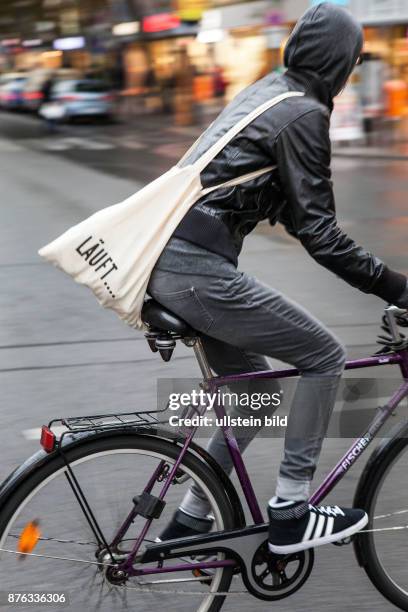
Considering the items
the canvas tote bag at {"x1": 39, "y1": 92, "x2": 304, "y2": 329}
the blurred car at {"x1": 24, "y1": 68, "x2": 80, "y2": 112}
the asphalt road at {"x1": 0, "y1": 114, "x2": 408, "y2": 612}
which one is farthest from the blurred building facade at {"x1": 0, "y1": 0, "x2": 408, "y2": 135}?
the canvas tote bag at {"x1": 39, "y1": 92, "x2": 304, "y2": 329}

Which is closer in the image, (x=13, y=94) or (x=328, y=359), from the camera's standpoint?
(x=328, y=359)

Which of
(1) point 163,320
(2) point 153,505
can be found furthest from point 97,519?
(1) point 163,320

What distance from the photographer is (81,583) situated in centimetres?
313

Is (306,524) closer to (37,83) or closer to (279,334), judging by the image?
(279,334)

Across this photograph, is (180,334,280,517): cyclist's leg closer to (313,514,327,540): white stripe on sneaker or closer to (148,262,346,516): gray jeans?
(148,262,346,516): gray jeans

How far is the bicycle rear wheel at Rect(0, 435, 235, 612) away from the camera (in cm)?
296

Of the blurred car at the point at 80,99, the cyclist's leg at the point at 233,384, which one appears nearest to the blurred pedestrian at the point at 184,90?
the blurred car at the point at 80,99

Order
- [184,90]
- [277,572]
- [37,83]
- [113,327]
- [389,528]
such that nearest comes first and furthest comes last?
[277,572], [389,528], [113,327], [184,90], [37,83]

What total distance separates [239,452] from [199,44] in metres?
44.2

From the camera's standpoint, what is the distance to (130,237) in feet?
9.80

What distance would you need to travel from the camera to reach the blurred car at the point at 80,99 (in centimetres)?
3303

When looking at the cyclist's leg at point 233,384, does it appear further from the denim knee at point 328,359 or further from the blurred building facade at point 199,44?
the blurred building facade at point 199,44

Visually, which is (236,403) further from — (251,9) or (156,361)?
(251,9)

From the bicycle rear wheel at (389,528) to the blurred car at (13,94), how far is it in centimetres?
4173
